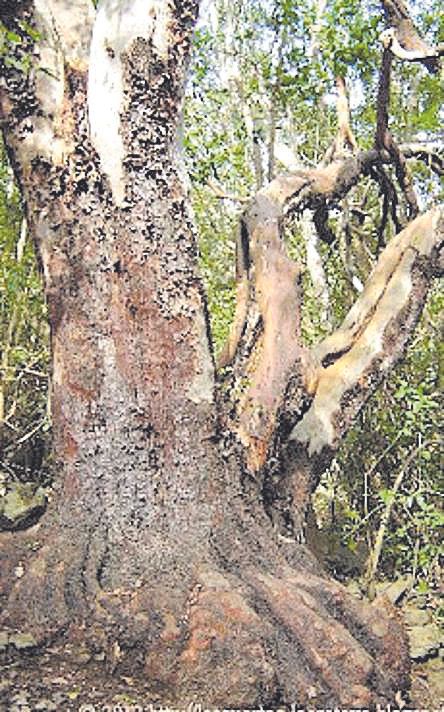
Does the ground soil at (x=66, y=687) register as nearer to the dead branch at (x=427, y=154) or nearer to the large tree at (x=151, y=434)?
the large tree at (x=151, y=434)

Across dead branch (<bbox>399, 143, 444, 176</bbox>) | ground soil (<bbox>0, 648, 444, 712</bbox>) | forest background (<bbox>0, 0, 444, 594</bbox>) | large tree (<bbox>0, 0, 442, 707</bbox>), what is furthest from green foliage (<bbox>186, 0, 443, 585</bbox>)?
ground soil (<bbox>0, 648, 444, 712</bbox>)

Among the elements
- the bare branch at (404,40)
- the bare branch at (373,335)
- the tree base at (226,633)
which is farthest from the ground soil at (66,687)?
the bare branch at (404,40)

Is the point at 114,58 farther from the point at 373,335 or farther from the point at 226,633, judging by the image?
the point at 226,633

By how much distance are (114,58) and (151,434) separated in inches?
59.5

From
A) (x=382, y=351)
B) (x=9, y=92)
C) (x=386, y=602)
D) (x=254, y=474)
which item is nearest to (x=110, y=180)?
(x=9, y=92)

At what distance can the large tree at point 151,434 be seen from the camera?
96.0 inches

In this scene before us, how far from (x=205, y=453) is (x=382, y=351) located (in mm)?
1330

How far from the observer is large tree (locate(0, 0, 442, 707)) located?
2439 mm

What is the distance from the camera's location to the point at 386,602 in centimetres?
300

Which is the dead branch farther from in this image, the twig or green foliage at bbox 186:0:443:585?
the twig

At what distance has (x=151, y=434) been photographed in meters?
2.88

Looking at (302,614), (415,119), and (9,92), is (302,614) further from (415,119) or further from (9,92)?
(415,119)

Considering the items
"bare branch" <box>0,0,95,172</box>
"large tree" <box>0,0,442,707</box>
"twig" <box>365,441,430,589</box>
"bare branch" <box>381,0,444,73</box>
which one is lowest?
"twig" <box>365,441,430,589</box>

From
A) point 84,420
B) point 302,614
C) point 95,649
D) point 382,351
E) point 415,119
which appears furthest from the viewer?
point 415,119
